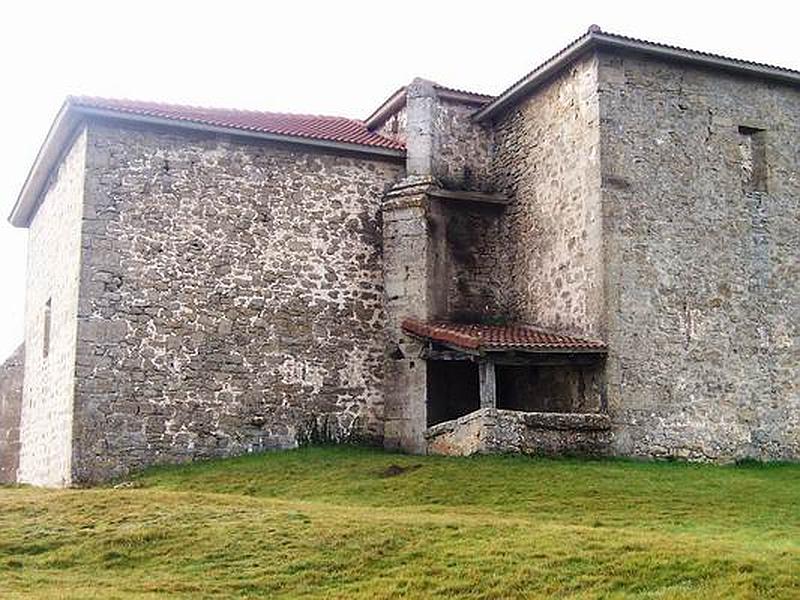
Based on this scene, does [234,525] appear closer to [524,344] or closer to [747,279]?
[524,344]

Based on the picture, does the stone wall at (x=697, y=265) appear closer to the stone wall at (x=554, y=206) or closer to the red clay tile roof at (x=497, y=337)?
the stone wall at (x=554, y=206)

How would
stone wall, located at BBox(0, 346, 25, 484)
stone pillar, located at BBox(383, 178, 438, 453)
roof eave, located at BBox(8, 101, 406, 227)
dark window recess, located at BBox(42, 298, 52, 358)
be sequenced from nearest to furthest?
roof eave, located at BBox(8, 101, 406, 227) < stone pillar, located at BBox(383, 178, 438, 453) < dark window recess, located at BBox(42, 298, 52, 358) < stone wall, located at BBox(0, 346, 25, 484)

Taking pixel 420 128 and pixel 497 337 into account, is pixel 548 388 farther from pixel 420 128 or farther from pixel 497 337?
pixel 420 128

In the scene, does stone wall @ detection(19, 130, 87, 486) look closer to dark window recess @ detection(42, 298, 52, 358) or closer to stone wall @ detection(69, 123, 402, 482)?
dark window recess @ detection(42, 298, 52, 358)

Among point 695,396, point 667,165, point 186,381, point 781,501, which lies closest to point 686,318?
point 695,396

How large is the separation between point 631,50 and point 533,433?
22.3 feet

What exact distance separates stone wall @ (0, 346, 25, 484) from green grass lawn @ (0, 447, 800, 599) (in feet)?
25.4

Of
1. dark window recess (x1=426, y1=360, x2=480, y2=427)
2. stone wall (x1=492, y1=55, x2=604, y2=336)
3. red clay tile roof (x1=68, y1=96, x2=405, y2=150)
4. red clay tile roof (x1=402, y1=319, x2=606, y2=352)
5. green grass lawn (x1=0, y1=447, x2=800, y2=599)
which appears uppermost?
red clay tile roof (x1=68, y1=96, x2=405, y2=150)

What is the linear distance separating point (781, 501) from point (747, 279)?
5.89m

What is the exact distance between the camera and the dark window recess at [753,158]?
21.1 m

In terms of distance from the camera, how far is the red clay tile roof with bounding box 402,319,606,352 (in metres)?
19.1

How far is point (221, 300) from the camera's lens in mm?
20656

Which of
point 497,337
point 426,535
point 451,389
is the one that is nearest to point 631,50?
point 497,337

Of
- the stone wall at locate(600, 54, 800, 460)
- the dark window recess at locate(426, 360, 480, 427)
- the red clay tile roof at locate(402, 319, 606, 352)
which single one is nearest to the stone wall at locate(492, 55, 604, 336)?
the stone wall at locate(600, 54, 800, 460)
